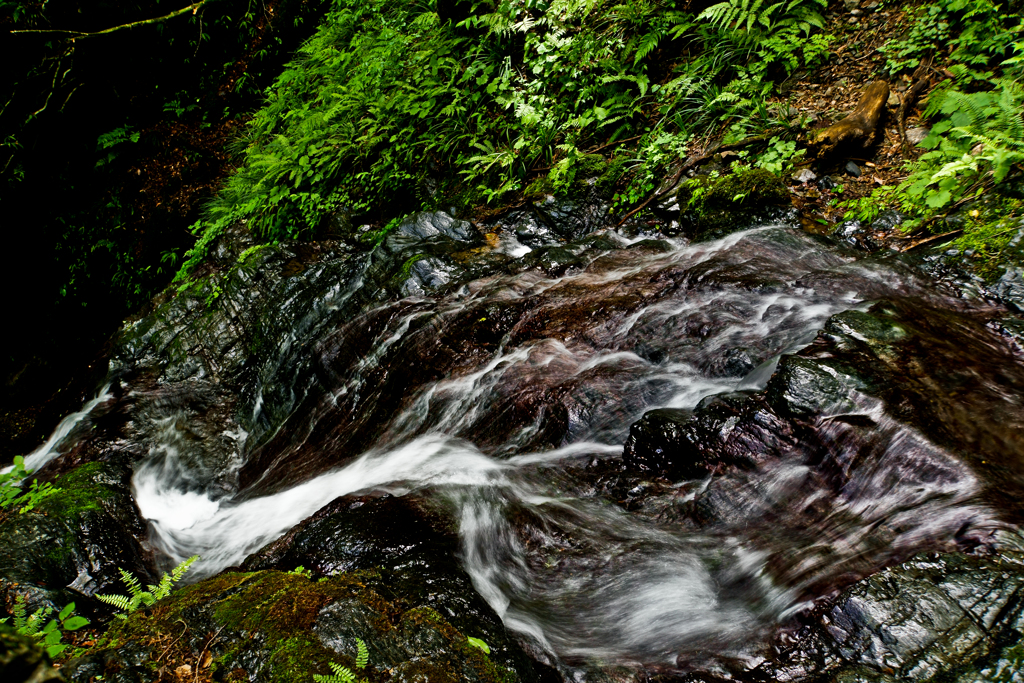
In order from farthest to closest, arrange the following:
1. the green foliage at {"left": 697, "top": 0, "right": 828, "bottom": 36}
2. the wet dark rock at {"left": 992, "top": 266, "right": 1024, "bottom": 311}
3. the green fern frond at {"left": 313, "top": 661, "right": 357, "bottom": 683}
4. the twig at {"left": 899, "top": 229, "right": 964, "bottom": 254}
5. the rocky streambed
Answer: the green foliage at {"left": 697, "top": 0, "right": 828, "bottom": 36}, the twig at {"left": 899, "top": 229, "right": 964, "bottom": 254}, the wet dark rock at {"left": 992, "top": 266, "right": 1024, "bottom": 311}, the rocky streambed, the green fern frond at {"left": 313, "top": 661, "right": 357, "bottom": 683}

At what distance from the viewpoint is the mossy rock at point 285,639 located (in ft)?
6.42

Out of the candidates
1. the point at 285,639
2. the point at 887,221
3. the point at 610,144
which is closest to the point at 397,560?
the point at 285,639

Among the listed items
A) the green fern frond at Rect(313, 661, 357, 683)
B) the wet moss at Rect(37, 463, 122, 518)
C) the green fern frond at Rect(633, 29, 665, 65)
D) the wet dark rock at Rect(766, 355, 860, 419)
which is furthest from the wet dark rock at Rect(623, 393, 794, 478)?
the green fern frond at Rect(633, 29, 665, 65)

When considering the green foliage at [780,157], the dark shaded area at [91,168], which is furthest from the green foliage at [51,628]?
the dark shaded area at [91,168]

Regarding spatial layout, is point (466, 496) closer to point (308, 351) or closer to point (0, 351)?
point (308, 351)

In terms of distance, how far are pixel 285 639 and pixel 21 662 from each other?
123cm

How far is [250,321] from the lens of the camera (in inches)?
267

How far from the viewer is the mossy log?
5359 millimetres

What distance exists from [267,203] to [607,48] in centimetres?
527

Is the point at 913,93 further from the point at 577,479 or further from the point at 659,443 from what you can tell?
the point at 577,479

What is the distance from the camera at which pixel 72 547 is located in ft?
13.0

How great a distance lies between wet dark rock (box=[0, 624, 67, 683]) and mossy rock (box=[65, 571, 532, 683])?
1.03 m

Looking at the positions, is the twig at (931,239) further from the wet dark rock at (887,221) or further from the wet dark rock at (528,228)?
the wet dark rock at (528,228)

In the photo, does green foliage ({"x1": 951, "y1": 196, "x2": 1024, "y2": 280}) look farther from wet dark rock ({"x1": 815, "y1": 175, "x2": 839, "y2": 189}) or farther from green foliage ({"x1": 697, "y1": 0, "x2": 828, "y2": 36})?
green foliage ({"x1": 697, "y1": 0, "x2": 828, "y2": 36})
